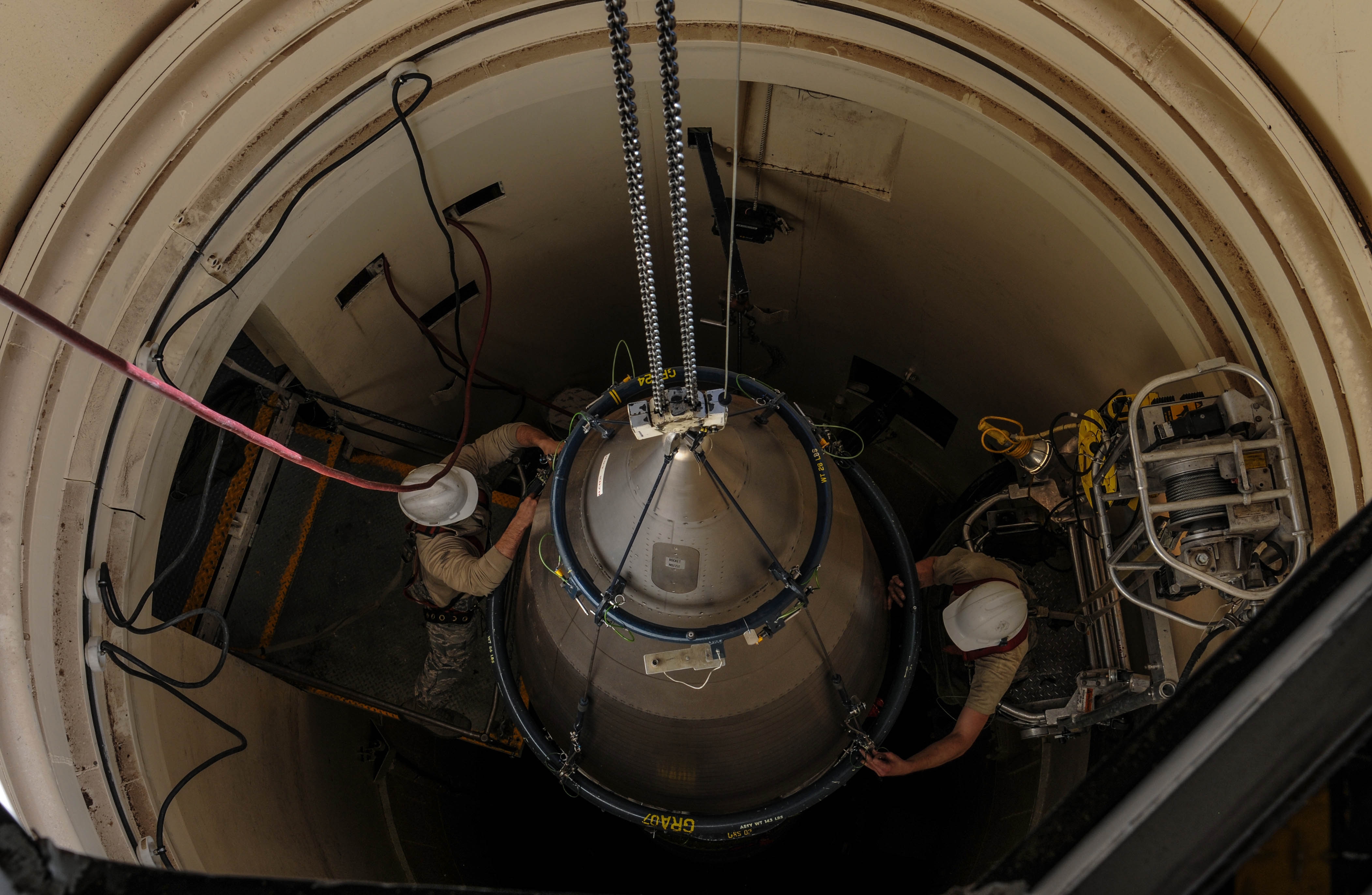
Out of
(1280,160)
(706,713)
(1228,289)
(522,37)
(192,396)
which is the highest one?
(522,37)

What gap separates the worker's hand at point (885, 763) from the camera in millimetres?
3666

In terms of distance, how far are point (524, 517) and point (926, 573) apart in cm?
222

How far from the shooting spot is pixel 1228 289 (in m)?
3.26

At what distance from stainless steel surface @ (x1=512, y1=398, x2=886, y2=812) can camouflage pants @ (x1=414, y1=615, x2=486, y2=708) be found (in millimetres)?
946

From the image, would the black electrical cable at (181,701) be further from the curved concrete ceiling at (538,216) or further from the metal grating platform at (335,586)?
the metal grating platform at (335,586)

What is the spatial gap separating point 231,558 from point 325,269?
182 cm

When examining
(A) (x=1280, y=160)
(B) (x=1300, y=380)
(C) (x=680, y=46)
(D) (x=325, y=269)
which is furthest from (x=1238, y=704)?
(D) (x=325, y=269)

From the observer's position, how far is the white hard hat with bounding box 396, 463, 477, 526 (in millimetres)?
4105

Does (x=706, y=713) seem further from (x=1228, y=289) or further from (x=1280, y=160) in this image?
(x=1280, y=160)

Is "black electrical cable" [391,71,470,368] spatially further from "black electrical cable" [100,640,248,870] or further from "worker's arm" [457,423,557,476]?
"black electrical cable" [100,640,248,870]

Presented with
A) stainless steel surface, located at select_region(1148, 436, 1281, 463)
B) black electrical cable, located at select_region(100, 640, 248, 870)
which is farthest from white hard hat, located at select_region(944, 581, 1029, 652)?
black electrical cable, located at select_region(100, 640, 248, 870)

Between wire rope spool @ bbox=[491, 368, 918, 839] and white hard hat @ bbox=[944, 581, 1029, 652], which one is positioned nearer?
wire rope spool @ bbox=[491, 368, 918, 839]

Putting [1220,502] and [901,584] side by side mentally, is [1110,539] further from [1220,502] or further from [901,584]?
[901,584]

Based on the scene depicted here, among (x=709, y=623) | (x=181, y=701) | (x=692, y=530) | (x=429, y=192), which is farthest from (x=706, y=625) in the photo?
(x=429, y=192)
